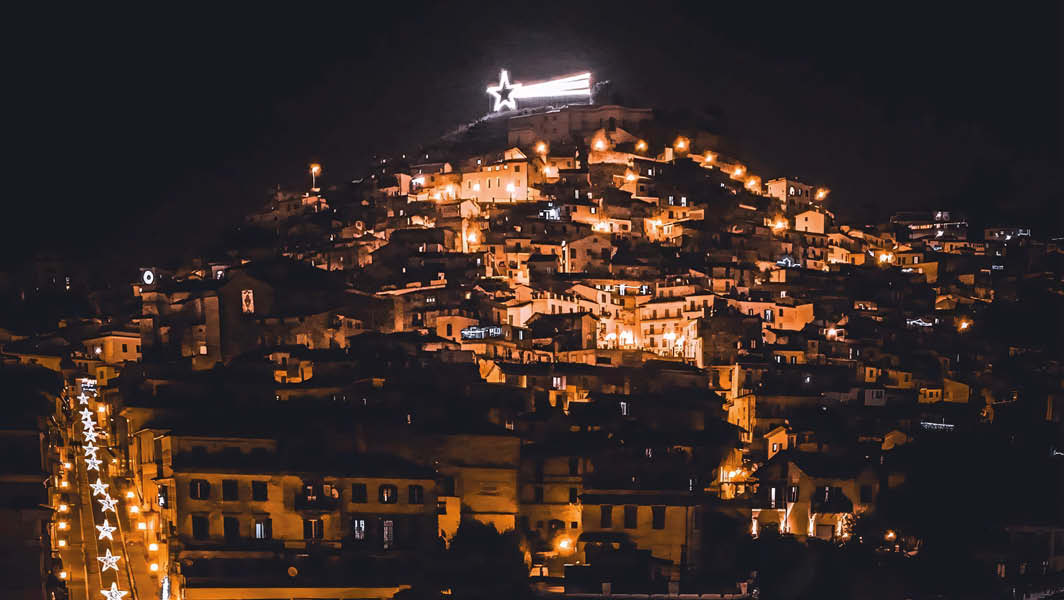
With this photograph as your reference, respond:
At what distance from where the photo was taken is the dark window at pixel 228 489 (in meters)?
20.9

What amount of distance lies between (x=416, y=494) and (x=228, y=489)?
454 cm

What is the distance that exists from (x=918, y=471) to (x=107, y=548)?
2177 centimetres

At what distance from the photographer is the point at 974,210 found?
61.8 m

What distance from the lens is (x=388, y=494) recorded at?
2091 cm

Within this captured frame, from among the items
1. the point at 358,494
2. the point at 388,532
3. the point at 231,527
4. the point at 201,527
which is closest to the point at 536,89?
the point at 358,494

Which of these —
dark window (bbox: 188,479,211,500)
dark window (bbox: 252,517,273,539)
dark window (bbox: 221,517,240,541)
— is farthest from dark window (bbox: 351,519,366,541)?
dark window (bbox: 188,479,211,500)

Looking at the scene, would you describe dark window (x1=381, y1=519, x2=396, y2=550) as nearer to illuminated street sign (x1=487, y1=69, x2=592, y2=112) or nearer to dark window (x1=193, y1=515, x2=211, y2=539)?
dark window (x1=193, y1=515, x2=211, y2=539)

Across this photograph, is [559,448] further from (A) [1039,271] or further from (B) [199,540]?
(A) [1039,271]

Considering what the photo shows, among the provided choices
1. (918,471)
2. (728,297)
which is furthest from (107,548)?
(728,297)

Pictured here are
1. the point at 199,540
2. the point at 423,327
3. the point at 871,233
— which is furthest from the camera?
the point at 871,233

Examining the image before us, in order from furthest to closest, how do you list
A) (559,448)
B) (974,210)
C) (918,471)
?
(974,210) < (918,471) < (559,448)

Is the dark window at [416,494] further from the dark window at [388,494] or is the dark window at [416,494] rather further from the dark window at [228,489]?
the dark window at [228,489]

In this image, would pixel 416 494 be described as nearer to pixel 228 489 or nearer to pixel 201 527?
pixel 228 489

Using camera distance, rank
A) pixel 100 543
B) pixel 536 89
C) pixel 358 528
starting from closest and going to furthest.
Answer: pixel 358 528, pixel 100 543, pixel 536 89
